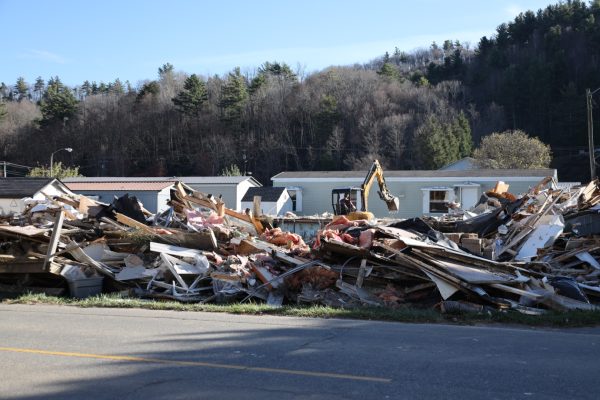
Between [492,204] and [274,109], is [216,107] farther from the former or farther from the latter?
[492,204]

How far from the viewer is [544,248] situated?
593 inches

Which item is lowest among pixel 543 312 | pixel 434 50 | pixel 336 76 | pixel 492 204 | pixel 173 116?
pixel 543 312

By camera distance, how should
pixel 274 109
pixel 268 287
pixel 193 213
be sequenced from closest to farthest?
1. pixel 268 287
2. pixel 193 213
3. pixel 274 109

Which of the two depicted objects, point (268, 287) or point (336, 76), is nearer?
point (268, 287)

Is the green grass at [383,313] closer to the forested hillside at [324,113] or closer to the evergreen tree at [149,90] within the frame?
the forested hillside at [324,113]

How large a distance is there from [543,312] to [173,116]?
308 feet

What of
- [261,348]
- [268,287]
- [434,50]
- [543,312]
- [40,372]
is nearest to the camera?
[40,372]

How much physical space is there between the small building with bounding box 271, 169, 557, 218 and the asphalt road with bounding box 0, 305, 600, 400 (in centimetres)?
3279

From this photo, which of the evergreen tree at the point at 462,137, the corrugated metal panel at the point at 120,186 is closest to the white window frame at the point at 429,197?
the corrugated metal panel at the point at 120,186

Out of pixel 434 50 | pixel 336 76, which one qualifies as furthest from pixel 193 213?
pixel 434 50

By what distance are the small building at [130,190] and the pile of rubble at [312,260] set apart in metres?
27.1

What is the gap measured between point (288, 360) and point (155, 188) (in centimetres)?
4027

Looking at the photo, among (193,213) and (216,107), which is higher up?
(216,107)

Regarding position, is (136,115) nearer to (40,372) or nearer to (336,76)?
(336,76)
